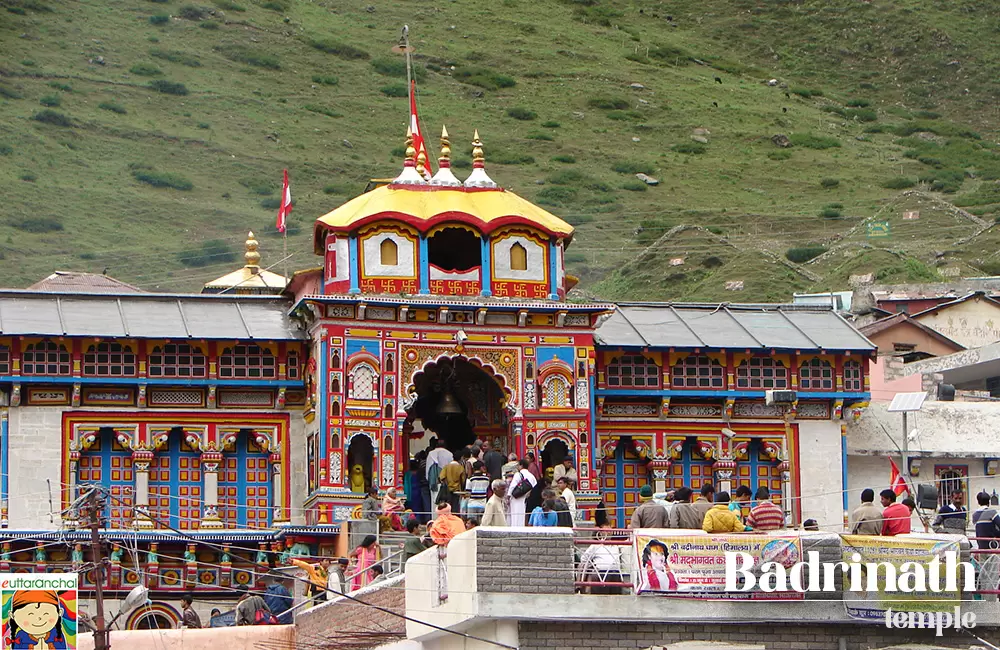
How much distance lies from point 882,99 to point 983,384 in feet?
353

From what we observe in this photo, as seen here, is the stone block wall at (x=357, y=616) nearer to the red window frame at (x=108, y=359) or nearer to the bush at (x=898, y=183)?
the red window frame at (x=108, y=359)

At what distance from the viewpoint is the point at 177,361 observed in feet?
137

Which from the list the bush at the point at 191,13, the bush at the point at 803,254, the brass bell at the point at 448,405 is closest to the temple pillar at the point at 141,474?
the brass bell at the point at 448,405

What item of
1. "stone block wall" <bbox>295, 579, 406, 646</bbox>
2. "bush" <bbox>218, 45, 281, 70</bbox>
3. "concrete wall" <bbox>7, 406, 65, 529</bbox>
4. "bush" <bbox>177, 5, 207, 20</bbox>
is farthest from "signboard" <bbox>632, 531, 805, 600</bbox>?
"bush" <bbox>177, 5, 207, 20</bbox>

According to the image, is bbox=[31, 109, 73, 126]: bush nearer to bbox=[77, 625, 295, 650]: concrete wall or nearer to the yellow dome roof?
the yellow dome roof

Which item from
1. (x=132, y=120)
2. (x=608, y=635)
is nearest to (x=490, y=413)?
(x=608, y=635)

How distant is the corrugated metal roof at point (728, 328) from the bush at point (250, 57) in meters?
101

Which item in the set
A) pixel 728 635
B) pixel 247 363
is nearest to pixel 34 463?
pixel 247 363

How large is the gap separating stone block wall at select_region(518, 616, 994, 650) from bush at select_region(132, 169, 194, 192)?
93783 mm

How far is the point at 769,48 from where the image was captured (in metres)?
170

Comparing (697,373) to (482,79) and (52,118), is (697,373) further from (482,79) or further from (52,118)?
(482,79)

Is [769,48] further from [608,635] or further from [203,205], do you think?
[608,635]

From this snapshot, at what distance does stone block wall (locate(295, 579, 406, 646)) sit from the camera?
102ft

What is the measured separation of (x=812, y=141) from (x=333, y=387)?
106 m
